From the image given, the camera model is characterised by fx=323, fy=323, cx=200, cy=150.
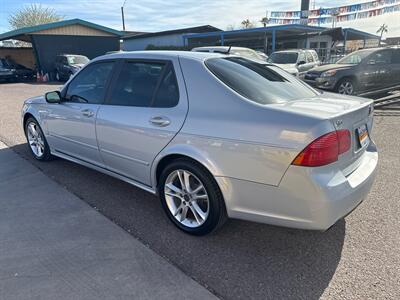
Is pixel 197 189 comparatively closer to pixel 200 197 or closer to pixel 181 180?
pixel 200 197

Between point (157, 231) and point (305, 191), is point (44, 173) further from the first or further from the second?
point (305, 191)

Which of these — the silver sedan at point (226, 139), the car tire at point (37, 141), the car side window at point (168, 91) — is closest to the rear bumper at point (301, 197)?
the silver sedan at point (226, 139)

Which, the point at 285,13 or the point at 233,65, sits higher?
the point at 285,13

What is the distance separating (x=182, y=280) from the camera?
7.95 ft

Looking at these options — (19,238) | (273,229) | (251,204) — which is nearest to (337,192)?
(251,204)

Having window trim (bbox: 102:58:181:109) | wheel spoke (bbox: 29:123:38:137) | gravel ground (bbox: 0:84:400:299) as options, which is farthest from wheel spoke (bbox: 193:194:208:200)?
wheel spoke (bbox: 29:123:38:137)

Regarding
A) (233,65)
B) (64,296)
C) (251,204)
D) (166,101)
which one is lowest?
(64,296)

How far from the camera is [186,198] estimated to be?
303 centimetres

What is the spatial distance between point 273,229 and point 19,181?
11.3 ft

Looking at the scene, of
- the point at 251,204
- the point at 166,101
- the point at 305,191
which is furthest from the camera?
the point at 166,101

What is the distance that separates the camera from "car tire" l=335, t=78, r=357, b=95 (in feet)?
33.0

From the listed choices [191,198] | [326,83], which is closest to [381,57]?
[326,83]

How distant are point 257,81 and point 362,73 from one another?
8.62 metres

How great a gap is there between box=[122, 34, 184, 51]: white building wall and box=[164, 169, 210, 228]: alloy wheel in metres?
34.5
